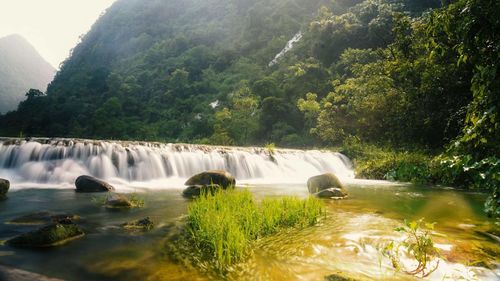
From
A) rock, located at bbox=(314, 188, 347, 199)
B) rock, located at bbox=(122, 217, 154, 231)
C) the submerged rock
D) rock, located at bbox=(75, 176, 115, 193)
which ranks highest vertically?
rock, located at bbox=(75, 176, 115, 193)

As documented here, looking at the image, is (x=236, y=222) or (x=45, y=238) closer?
(x=45, y=238)

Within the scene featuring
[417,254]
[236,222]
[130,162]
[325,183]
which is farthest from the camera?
[130,162]

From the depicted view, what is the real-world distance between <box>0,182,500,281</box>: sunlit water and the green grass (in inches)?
10.8

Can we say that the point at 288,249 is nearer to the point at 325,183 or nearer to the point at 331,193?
the point at 331,193

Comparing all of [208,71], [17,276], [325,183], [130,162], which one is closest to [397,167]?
[325,183]

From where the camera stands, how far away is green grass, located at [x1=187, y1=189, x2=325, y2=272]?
540cm

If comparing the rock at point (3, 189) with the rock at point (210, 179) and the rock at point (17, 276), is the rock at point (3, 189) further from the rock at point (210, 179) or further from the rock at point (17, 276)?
the rock at point (17, 276)

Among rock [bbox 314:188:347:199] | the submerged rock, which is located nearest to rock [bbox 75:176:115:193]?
the submerged rock

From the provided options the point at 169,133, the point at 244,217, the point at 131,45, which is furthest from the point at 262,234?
the point at 131,45

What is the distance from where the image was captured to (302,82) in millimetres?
52188

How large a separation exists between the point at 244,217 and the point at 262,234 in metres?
0.50

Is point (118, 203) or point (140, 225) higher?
point (118, 203)

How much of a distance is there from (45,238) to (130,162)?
13.9 m

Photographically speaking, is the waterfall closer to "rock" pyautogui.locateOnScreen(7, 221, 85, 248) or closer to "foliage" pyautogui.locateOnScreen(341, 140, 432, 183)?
"foliage" pyautogui.locateOnScreen(341, 140, 432, 183)
